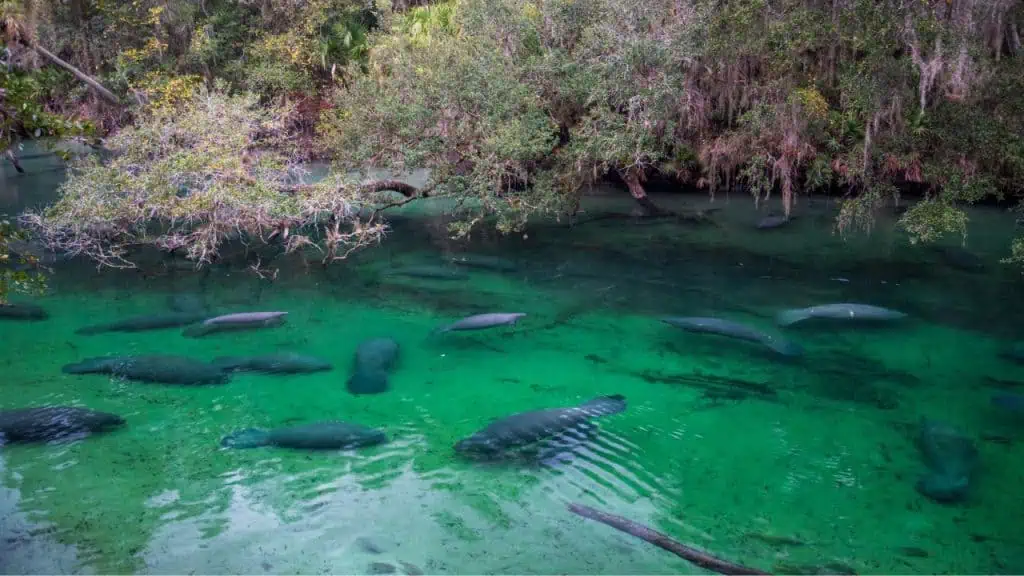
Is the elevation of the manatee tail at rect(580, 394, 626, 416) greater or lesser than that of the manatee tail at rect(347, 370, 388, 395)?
lesser

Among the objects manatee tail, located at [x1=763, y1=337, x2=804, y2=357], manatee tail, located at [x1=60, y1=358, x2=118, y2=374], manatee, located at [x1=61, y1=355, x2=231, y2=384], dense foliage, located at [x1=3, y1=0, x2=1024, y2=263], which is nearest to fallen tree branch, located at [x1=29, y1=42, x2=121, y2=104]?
dense foliage, located at [x1=3, y1=0, x2=1024, y2=263]

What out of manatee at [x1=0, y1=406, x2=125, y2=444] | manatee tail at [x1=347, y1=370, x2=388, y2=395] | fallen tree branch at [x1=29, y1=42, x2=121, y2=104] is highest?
fallen tree branch at [x1=29, y1=42, x2=121, y2=104]

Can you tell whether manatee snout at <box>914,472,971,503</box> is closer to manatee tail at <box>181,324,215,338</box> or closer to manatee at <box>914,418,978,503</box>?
manatee at <box>914,418,978,503</box>

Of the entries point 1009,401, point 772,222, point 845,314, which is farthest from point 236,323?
point 772,222

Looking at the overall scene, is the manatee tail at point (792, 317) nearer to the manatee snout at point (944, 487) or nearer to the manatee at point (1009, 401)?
the manatee at point (1009, 401)

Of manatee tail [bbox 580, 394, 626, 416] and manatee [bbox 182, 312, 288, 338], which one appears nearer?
manatee tail [bbox 580, 394, 626, 416]

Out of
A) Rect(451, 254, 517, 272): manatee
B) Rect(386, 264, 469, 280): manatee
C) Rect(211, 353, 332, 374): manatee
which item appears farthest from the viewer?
Rect(451, 254, 517, 272): manatee

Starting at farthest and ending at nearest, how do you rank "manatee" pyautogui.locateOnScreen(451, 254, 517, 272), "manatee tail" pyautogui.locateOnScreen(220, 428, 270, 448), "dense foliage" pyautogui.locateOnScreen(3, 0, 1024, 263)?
"manatee" pyautogui.locateOnScreen(451, 254, 517, 272)
"dense foliage" pyautogui.locateOnScreen(3, 0, 1024, 263)
"manatee tail" pyautogui.locateOnScreen(220, 428, 270, 448)

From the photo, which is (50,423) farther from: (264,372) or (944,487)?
(944,487)
